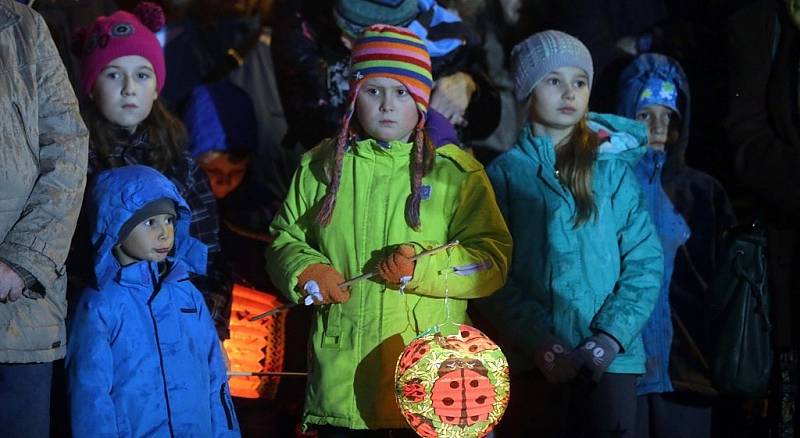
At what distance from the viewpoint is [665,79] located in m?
5.82

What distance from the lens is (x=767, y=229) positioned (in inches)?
208

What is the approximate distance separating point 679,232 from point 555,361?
1193mm

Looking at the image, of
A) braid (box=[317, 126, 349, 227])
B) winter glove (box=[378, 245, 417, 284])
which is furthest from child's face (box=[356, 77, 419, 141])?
winter glove (box=[378, 245, 417, 284])

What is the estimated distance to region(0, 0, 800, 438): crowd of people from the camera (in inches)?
171

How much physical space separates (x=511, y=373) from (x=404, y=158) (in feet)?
3.39

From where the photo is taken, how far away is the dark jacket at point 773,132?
5.20m

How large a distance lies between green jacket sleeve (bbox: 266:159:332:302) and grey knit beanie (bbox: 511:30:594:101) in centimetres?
113

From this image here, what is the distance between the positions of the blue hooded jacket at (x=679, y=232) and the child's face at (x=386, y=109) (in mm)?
1403

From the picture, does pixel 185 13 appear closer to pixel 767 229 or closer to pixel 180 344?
pixel 180 344

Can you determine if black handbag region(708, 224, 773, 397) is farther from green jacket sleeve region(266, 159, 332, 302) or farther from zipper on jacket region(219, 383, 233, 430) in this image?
zipper on jacket region(219, 383, 233, 430)

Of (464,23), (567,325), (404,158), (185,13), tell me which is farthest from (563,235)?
(185,13)

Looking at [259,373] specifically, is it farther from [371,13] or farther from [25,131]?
[371,13]

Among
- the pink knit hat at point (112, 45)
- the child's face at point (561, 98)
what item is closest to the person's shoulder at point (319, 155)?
the pink knit hat at point (112, 45)

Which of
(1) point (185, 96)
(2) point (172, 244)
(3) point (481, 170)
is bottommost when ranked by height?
(2) point (172, 244)
